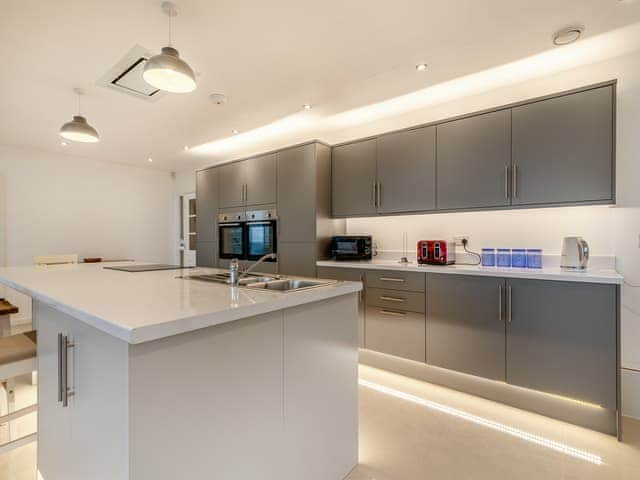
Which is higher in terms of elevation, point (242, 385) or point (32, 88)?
point (32, 88)

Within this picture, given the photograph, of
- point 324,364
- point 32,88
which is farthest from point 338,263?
point 32,88

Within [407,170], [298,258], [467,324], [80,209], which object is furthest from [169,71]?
[80,209]

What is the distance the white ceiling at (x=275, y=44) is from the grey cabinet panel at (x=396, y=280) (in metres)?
1.61

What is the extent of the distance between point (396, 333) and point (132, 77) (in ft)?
9.87

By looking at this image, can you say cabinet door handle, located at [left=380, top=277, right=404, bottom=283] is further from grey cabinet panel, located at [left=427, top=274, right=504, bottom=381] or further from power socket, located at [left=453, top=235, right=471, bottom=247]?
power socket, located at [left=453, top=235, right=471, bottom=247]

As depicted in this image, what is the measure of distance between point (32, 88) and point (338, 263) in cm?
309

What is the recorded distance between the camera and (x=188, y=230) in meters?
5.89

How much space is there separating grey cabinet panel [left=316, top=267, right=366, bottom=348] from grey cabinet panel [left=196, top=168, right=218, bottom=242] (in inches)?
81.8

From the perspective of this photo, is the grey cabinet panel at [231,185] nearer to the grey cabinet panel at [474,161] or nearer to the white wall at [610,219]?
the grey cabinet panel at [474,161]

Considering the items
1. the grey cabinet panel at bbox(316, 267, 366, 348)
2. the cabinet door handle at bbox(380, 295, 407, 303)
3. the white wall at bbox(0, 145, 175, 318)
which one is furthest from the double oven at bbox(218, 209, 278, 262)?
the white wall at bbox(0, 145, 175, 318)

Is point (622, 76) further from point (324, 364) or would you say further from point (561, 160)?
point (324, 364)

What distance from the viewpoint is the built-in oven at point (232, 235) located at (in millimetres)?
4051

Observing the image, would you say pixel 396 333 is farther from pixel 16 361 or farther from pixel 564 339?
pixel 16 361

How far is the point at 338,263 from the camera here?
3.02 metres
